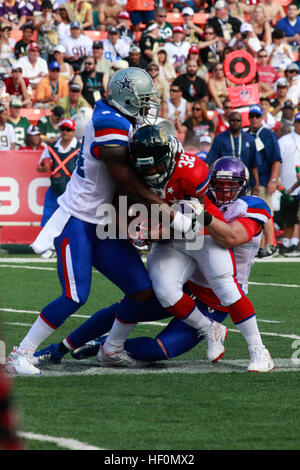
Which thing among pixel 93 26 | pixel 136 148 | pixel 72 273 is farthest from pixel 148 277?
pixel 93 26

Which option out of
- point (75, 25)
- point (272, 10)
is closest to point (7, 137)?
point (75, 25)

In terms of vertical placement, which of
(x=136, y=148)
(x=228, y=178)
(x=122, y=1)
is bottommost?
(x=122, y=1)

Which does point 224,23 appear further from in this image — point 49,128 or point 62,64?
point 49,128

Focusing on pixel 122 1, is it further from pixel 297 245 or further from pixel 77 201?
pixel 77 201

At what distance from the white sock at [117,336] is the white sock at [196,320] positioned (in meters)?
0.34

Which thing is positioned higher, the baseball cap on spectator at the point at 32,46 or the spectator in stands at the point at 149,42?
the baseball cap on spectator at the point at 32,46

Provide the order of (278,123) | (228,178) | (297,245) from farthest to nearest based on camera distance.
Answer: (278,123)
(297,245)
(228,178)

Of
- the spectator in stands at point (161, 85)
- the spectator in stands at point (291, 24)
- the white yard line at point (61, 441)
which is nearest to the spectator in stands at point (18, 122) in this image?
the spectator in stands at point (161, 85)

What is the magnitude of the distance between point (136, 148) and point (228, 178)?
2.72ft

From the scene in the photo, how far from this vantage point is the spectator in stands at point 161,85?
47.6 feet

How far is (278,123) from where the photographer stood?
1480cm

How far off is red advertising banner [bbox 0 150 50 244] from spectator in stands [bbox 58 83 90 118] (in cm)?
162

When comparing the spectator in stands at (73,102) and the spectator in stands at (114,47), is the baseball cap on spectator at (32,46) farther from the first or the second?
the spectator in stands at (73,102)

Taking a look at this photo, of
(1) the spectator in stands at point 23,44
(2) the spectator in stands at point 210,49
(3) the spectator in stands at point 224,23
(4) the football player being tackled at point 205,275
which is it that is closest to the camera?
(4) the football player being tackled at point 205,275
